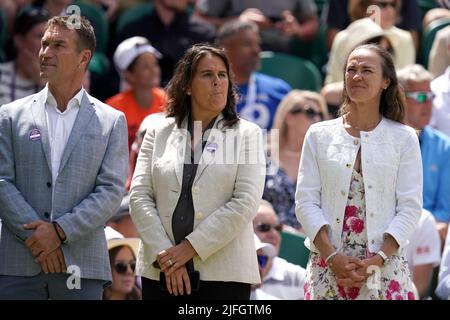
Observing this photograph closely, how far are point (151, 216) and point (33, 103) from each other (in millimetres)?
859

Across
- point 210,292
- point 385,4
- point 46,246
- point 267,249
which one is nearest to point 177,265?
point 210,292

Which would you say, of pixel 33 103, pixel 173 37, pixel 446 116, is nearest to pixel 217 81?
pixel 33 103

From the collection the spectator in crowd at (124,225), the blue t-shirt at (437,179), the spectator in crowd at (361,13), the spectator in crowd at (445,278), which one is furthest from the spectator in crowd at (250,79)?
the spectator in crowd at (445,278)

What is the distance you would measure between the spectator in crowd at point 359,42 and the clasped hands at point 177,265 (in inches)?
171

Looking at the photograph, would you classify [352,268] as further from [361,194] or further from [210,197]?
[210,197]

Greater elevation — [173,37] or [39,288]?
[173,37]

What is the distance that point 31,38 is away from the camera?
10266 millimetres

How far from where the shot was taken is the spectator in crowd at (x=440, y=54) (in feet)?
34.8

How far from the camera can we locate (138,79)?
1006cm

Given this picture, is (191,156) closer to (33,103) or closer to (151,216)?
(151,216)

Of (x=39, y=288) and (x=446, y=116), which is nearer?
(x=39, y=288)
